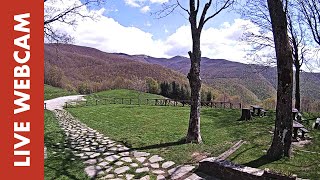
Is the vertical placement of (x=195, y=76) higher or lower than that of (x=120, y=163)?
higher

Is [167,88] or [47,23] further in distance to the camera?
[167,88]

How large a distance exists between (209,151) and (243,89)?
10649 centimetres

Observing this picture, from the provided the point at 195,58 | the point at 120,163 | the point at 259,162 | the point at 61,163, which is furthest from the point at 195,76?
the point at 61,163

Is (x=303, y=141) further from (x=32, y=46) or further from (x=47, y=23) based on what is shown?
(x=47, y=23)

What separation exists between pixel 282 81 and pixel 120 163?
174 inches

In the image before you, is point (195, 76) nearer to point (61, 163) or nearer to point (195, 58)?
point (195, 58)

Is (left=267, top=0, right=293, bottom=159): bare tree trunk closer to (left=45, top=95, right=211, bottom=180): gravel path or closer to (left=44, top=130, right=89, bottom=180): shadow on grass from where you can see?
(left=45, top=95, right=211, bottom=180): gravel path

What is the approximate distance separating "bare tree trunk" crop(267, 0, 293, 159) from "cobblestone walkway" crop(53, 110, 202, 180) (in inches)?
89.5

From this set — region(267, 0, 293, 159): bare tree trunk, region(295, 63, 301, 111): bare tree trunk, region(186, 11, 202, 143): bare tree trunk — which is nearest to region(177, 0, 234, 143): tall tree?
region(186, 11, 202, 143): bare tree trunk

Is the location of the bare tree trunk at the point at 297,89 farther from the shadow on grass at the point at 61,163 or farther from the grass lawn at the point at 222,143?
the shadow on grass at the point at 61,163

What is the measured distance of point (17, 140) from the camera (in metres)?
5.47

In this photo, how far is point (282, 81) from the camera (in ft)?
22.0

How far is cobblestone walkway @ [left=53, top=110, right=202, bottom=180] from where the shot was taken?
6.18 meters

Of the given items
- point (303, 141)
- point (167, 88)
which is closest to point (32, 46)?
point (303, 141)
